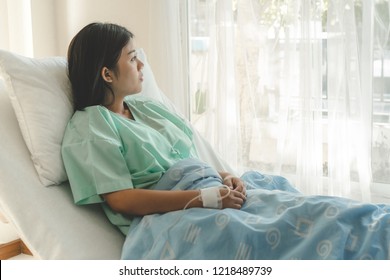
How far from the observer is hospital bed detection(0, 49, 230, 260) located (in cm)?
126

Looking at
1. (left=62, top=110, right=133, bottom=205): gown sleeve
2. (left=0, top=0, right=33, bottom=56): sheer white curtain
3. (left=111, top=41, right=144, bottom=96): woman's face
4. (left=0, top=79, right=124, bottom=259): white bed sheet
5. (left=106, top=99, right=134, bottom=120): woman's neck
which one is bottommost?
(left=0, top=79, right=124, bottom=259): white bed sheet

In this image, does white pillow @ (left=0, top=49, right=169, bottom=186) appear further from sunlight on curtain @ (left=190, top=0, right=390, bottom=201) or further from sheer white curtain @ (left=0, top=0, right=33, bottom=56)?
sheer white curtain @ (left=0, top=0, right=33, bottom=56)

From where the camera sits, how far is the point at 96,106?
1435 millimetres

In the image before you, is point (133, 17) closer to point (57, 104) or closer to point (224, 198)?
point (57, 104)

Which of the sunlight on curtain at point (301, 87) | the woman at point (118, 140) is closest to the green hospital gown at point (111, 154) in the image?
the woman at point (118, 140)

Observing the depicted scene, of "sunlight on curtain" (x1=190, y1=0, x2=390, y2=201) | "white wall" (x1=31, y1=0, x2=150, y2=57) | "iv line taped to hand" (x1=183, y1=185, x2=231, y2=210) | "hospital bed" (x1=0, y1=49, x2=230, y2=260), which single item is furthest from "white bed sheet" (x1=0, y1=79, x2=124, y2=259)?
"white wall" (x1=31, y1=0, x2=150, y2=57)

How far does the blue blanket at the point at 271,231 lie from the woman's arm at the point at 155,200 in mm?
27

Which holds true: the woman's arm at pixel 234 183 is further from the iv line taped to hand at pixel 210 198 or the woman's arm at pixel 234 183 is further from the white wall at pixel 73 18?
the white wall at pixel 73 18

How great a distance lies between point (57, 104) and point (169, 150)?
34 centimetres

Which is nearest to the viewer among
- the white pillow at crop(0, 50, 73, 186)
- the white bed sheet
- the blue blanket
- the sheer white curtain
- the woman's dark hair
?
the blue blanket

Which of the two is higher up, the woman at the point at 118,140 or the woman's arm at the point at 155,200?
the woman at the point at 118,140

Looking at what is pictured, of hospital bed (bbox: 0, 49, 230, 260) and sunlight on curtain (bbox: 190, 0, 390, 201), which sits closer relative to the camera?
hospital bed (bbox: 0, 49, 230, 260)

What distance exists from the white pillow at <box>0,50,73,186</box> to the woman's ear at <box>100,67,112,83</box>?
0.13 metres

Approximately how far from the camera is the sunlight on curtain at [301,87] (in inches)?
80.0
